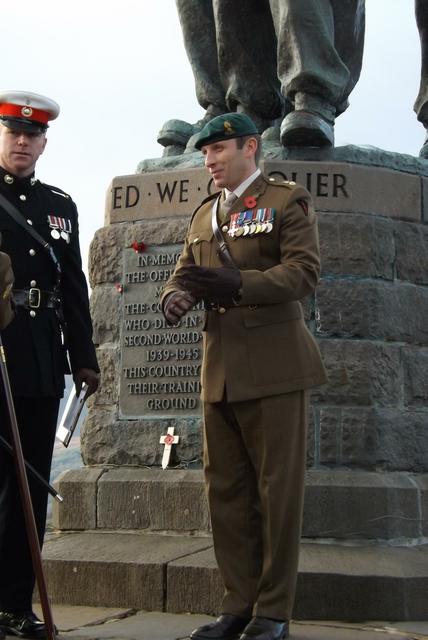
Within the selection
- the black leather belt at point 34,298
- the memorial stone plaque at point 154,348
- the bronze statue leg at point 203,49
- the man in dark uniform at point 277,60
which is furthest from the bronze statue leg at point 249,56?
the black leather belt at point 34,298

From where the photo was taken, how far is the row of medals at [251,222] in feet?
13.3

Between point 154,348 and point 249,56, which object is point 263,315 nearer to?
point 154,348

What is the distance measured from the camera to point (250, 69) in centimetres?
633

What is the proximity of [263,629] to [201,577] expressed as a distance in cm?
86

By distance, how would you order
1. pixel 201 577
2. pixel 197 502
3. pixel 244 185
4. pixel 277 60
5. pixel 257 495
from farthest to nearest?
pixel 277 60
pixel 197 502
pixel 201 577
pixel 244 185
pixel 257 495

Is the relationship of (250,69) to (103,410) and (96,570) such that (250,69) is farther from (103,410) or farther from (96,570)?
(96,570)

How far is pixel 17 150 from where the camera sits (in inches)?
173

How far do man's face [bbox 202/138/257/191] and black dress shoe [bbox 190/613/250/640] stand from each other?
1.49m

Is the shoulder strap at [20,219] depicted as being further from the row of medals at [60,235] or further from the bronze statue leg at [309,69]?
the bronze statue leg at [309,69]

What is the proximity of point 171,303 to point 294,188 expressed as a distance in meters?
0.61

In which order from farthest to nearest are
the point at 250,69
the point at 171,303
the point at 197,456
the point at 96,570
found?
the point at 250,69 → the point at 197,456 → the point at 96,570 → the point at 171,303

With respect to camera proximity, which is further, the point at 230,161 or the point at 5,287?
the point at 230,161

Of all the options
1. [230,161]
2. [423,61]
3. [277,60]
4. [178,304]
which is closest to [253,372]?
[178,304]

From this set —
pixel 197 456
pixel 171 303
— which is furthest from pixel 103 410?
pixel 171 303
